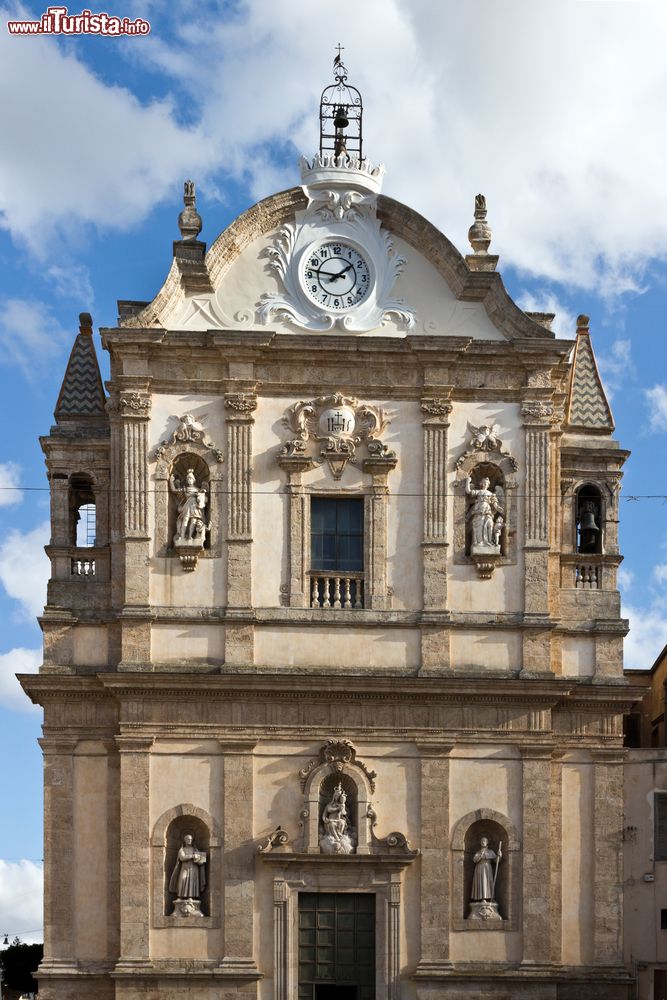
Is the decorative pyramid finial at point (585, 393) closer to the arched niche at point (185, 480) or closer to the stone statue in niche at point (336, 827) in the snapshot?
the arched niche at point (185, 480)

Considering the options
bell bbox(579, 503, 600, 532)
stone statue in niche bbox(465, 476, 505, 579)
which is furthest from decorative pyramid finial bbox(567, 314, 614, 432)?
stone statue in niche bbox(465, 476, 505, 579)

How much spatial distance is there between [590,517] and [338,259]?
22.7 ft

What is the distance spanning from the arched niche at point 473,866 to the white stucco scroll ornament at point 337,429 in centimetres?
677

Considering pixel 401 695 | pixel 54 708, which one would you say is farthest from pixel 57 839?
pixel 401 695

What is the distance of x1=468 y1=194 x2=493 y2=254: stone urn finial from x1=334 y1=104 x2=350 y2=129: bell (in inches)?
120

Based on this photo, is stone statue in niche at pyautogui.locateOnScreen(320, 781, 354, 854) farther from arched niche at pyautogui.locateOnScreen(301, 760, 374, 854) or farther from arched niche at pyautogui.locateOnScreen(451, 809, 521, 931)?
arched niche at pyautogui.locateOnScreen(451, 809, 521, 931)

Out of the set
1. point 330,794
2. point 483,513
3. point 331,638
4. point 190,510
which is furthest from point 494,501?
point 330,794

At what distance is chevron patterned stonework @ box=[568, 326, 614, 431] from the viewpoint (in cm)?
3734

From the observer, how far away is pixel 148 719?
34.8 metres

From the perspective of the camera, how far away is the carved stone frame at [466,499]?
35.8m

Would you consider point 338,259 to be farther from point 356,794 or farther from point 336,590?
point 356,794

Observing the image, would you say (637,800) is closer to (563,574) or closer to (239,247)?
(563,574)

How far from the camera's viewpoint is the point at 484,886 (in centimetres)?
3469

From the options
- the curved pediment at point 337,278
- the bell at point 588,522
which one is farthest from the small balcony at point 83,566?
the bell at point 588,522
